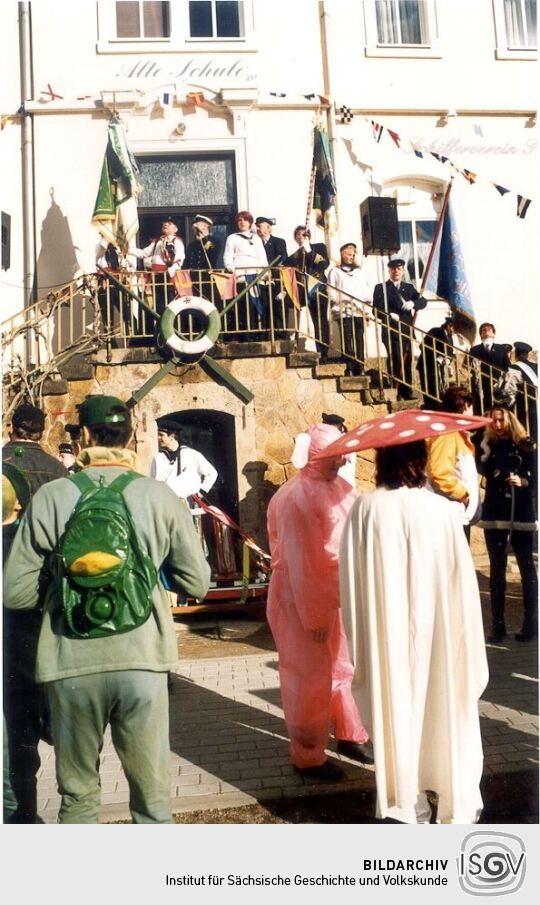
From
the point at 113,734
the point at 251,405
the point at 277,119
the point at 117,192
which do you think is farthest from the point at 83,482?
the point at 277,119

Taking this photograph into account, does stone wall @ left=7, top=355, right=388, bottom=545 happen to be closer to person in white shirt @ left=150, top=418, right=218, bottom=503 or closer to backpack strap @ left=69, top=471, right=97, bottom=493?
person in white shirt @ left=150, top=418, right=218, bottom=503

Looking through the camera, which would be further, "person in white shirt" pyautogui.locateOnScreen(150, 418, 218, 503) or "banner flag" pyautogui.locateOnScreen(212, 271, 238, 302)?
"banner flag" pyautogui.locateOnScreen(212, 271, 238, 302)

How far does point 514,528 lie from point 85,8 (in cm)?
439

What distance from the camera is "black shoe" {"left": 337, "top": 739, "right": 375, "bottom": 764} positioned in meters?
3.53

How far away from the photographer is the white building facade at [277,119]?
421 cm

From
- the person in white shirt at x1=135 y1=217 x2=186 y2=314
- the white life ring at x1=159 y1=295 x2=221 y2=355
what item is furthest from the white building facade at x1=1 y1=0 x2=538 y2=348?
the white life ring at x1=159 y1=295 x2=221 y2=355

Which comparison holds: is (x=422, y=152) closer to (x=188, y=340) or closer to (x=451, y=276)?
(x=451, y=276)

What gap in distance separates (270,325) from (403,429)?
Result: 9.84 feet

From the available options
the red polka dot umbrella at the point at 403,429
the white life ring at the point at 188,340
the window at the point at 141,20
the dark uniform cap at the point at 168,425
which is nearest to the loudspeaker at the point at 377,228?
the white life ring at the point at 188,340

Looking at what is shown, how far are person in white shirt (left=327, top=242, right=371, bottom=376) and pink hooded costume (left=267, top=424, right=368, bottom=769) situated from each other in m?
2.11

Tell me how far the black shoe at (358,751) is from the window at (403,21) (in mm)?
4276
